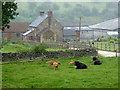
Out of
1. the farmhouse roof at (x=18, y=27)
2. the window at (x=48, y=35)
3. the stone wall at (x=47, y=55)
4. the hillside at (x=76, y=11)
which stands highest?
the hillside at (x=76, y=11)

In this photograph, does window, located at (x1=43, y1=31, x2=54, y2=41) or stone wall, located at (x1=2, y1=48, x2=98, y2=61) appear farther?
window, located at (x1=43, y1=31, x2=54, y2=41)

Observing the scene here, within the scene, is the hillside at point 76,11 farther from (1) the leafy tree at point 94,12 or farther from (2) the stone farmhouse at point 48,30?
(2) the stone farmhouse at point 48,30

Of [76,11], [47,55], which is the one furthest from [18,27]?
[76,11]

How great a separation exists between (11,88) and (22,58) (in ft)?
48.5

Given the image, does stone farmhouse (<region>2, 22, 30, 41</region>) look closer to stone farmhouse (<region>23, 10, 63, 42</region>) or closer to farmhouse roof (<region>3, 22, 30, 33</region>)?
farmhouse roof (<region>3, 22, 30, 33</region>)

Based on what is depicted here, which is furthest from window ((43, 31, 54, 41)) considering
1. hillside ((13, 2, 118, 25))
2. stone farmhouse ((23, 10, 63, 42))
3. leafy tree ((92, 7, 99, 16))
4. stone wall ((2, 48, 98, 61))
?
leafy tree ((92, 7, 99, 16))

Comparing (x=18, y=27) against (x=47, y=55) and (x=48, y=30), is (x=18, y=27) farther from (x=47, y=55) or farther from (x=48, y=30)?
(x=47, y=55)

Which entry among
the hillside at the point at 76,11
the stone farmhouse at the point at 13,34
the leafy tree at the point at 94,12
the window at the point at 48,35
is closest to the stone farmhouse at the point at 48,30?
the window at the point at 48,35

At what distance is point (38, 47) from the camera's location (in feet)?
97.7

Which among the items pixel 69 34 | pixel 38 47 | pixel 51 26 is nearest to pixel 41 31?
pixel 51 26

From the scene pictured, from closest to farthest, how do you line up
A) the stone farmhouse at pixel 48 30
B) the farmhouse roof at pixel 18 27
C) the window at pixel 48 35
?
the window at pixel 48 35, the stone farmhouse at pixel 48 30, the farmhouse roof at pixel 18 27

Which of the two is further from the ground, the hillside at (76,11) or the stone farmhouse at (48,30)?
the hillside at (76,11)

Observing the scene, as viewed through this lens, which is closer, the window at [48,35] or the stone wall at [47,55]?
the stone wall at [47,55]

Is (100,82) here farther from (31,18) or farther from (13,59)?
(31,18)
